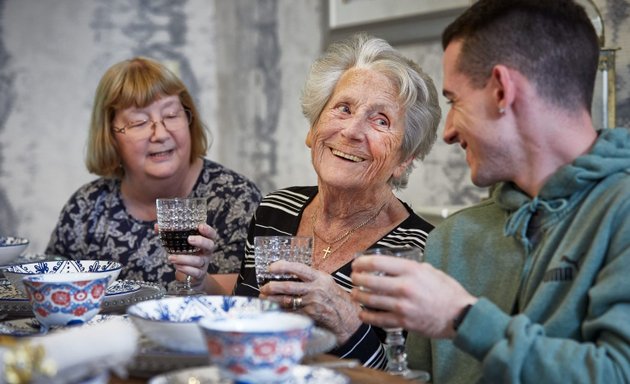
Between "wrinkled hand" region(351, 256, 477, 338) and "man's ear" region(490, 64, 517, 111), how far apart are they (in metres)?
0.35

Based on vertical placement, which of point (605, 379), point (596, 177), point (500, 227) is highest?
point (596, 177)

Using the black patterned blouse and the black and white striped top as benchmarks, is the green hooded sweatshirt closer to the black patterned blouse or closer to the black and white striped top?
the black and white striped top

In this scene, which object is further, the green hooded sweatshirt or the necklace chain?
the necklace chain

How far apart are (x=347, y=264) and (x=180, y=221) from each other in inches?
17.2

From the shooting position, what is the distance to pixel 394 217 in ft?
7.54

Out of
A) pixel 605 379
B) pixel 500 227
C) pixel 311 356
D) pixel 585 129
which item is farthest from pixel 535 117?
pixel 311 356

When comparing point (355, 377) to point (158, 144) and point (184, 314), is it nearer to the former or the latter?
point (184, 314)

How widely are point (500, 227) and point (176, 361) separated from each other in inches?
28.7

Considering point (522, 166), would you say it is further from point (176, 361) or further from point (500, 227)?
point (176, 361)

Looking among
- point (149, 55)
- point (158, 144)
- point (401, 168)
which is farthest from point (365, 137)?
point (149, 55)

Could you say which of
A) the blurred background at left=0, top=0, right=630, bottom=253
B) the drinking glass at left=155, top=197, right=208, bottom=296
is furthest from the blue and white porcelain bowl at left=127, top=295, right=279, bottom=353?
the blurred background at left=0, top=0, right=630, bottom=253

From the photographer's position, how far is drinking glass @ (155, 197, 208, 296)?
84.0 inches

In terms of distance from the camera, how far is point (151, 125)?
3045 mm

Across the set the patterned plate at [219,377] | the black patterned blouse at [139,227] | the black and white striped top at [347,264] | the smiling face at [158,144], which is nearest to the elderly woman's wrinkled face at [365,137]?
the black and white striped top at [347,264]
